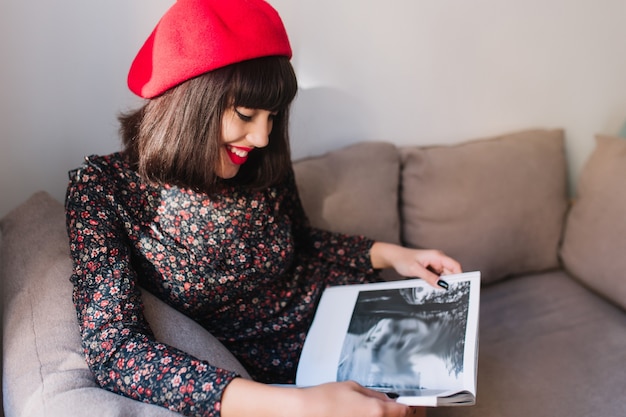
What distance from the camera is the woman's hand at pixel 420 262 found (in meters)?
1.20

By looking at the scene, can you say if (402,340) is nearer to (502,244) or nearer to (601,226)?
(502,244)

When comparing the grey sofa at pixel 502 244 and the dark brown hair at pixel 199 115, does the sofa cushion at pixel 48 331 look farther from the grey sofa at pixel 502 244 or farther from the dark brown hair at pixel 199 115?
the dark brown hair at pixel 199 115

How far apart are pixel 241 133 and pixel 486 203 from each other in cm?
82

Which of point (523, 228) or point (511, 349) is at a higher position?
point (523, 228)

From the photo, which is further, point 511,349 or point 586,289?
point 586,289

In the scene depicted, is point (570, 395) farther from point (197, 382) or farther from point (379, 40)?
point (379, 40)

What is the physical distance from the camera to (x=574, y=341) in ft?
4.61

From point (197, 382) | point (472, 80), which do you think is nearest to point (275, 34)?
point (197, 382)

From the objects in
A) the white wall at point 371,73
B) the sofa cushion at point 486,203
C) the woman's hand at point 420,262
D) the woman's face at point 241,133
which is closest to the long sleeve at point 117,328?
the woman's face at point 241,133

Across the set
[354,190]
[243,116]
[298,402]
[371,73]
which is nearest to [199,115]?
[243,116]

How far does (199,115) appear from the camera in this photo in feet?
3.12

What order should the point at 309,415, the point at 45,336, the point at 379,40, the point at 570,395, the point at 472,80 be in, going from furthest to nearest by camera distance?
the point at 472,80 → the point at 379,40 → the point at 570,395 → the point at 45,336 → the point at 309,415

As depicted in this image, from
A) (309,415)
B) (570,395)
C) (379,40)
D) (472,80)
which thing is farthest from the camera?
(472,80)

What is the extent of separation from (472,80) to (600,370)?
818mm
